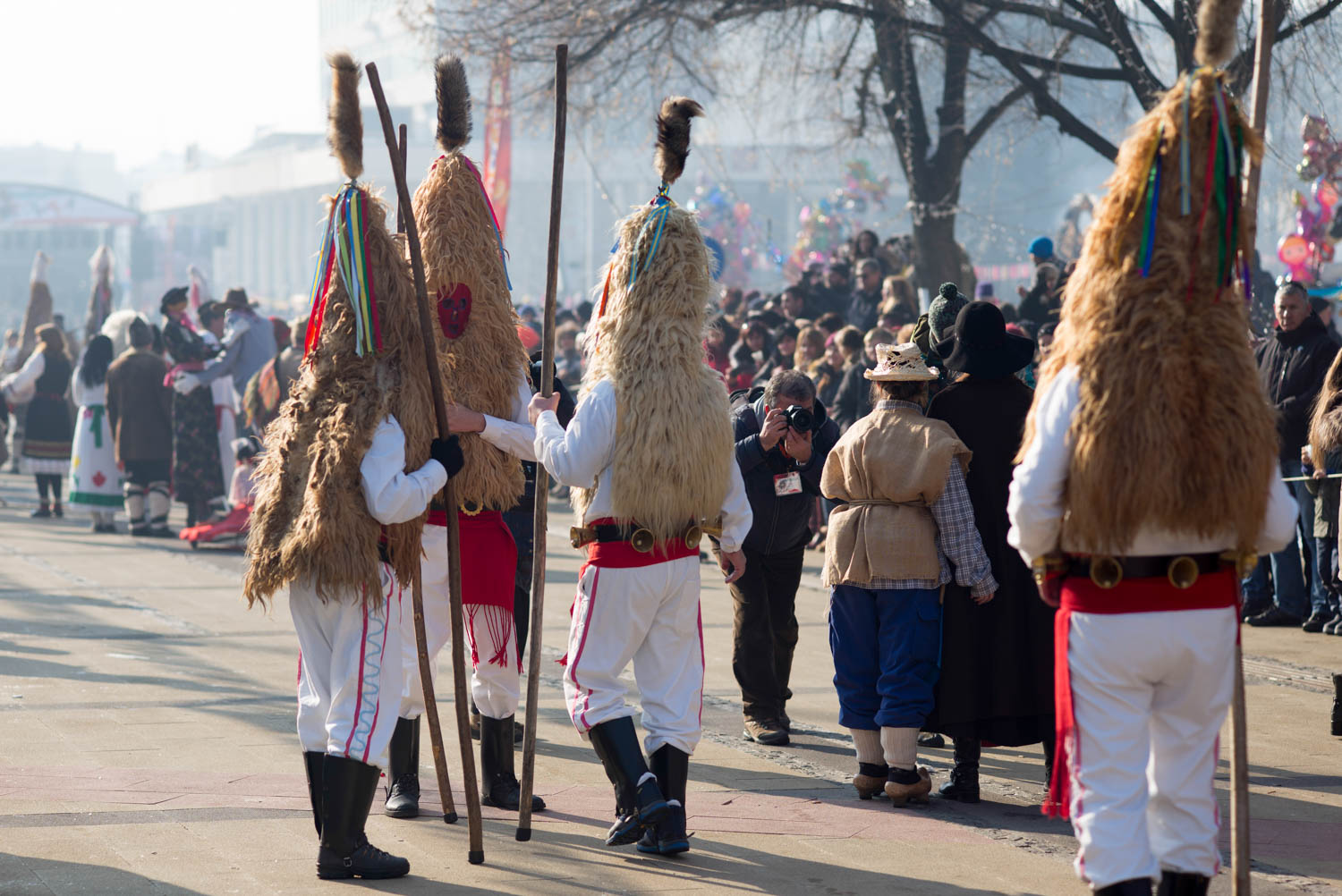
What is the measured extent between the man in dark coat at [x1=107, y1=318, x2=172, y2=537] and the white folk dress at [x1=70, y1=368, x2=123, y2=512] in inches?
15.4

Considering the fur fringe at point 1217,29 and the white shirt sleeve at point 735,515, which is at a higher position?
the fur fringe at point 1217,29

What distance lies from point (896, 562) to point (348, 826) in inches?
86.9

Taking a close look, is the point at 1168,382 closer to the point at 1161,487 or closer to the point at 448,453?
the point at 1161,487

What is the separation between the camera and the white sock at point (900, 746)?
5801 mm

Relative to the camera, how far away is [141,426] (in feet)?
47.8

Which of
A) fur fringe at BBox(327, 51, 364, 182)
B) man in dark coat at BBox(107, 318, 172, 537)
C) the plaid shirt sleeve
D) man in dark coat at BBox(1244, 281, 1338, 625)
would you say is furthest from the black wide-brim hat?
man in dark coat at BBox(107, 318, 172, 537)

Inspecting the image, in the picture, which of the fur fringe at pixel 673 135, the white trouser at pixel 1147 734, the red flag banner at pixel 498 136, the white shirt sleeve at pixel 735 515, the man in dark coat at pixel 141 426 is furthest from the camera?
the red flag banner at pixel 498 136

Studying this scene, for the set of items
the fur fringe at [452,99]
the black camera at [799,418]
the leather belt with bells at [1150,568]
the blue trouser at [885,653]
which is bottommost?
the blue trouser at [885,653]

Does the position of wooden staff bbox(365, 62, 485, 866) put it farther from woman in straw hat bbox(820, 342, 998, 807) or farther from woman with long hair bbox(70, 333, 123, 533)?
woman with long hair bbox(70, 333, 123, 533)

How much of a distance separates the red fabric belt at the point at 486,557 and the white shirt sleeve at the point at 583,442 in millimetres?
685

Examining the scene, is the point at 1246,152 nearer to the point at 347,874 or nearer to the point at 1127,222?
the point at 1127,222

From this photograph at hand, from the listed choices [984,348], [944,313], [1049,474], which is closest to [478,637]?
[984,348]

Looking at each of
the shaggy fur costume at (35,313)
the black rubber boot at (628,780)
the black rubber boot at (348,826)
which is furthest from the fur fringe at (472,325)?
the shaggy fur costume at (35,313)

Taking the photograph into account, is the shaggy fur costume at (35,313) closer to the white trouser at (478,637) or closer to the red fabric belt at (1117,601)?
the white trouser at (478,637)
